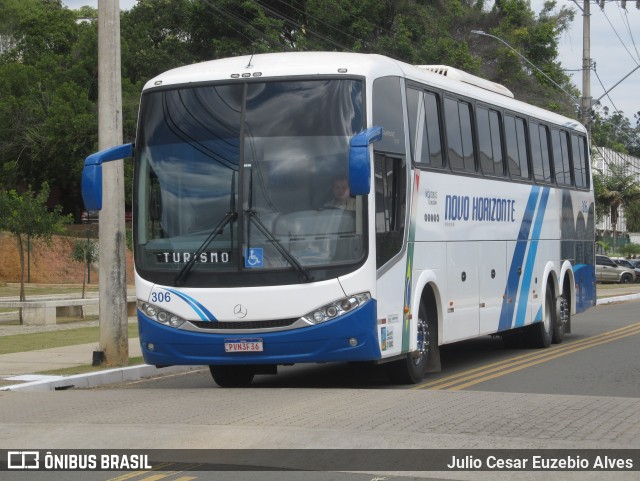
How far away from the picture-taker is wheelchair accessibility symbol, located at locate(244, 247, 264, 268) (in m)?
13.0

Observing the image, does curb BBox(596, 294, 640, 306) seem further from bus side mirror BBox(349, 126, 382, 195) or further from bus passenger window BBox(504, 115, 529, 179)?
bus side mirror BBox(349, 126, 382, 195)

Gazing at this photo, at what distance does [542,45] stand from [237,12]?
14699 mm

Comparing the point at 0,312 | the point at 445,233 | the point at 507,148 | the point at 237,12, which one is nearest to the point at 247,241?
the point at 445,233

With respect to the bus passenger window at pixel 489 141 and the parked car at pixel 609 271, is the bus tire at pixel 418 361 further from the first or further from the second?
the parked car at pixel 609 271

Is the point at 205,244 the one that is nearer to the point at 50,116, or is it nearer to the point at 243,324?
the point at 243,324

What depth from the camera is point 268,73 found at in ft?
44.4

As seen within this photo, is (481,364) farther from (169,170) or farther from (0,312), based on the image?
(0,312)

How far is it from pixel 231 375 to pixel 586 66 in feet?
85.0

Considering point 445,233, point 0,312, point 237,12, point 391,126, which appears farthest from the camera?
point 237,12

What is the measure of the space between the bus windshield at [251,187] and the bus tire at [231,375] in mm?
2121

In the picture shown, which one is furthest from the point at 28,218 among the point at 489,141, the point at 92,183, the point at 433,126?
the point at 92,183

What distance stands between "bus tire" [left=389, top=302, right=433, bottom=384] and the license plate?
2182mm

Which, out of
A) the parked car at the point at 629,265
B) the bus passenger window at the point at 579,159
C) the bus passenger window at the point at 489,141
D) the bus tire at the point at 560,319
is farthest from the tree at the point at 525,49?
the bus passenger window at the point at 489,141

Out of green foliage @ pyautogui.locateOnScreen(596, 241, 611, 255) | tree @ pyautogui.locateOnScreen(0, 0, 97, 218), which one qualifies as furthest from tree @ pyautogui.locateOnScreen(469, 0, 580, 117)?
green foliage @ pyautogui.locateOnScreen(596, 241, 611, 255)
